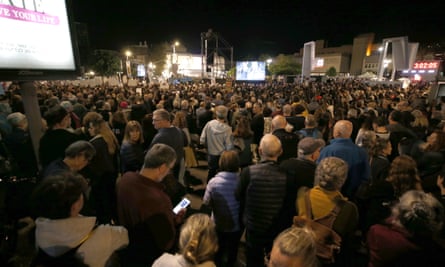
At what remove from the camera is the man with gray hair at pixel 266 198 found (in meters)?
2.72

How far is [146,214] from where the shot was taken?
6.80ft

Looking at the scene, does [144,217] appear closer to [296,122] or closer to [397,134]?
[296,122]

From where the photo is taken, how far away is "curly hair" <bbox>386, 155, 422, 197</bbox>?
9.03 ft

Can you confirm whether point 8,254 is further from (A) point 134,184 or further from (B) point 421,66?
(B) point 421,66

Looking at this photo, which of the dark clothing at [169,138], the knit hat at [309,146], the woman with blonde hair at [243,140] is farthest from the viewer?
the woman with blonde hair at [243,140]

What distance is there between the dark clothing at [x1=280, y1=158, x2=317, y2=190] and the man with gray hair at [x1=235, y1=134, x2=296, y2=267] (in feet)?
0.36

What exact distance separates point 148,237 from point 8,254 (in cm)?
177

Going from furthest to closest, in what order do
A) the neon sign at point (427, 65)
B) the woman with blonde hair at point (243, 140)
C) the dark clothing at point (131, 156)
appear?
the neon sign at point (427, 65)
the woman with blonde hair at point (243, 140)
the dark clothing at point (131, 156)

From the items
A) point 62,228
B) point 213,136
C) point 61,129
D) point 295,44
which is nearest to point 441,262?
point 62,228

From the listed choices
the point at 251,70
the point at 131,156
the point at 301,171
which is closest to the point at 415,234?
the point at 301,171

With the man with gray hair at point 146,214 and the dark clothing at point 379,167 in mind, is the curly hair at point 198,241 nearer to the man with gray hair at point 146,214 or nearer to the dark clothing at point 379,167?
the man with gray hair at point 146,214

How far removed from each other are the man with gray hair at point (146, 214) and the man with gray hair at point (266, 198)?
0.98m

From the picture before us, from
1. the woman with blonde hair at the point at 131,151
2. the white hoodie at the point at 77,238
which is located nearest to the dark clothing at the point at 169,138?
the woman with blonde hair at the point at 131,151

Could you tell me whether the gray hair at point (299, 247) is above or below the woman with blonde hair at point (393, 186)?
above
